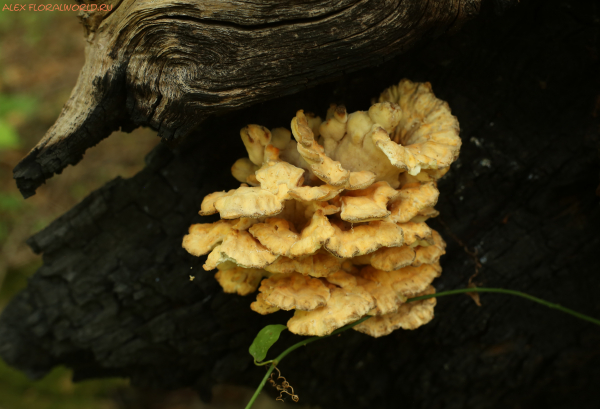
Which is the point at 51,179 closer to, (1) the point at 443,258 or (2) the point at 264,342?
(2) the point at 264,342

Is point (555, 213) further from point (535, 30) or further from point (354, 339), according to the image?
point (354, 339)

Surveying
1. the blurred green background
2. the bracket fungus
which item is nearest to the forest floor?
the blurred green background

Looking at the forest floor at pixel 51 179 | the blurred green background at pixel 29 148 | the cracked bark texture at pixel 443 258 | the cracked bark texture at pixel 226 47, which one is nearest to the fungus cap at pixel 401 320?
the cracked bark texture at pixel 443 258

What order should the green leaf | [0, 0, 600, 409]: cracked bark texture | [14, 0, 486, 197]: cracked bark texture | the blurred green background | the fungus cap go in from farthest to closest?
the blurred green background < [0, 0, 600, 409]: cracked bark texture < the fungus cap < the green leaf < [14, 0, 486, 197]: cracked bark texture

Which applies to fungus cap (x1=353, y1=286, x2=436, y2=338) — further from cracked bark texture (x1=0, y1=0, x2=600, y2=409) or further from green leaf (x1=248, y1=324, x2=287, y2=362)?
cracked bark texture (x1=0, y1=0, x2=600, y2=409)

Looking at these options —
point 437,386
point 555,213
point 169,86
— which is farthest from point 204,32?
point 437,386

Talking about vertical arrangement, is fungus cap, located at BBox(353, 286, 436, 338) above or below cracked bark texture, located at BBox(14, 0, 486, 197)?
below
